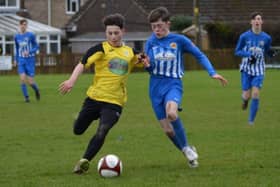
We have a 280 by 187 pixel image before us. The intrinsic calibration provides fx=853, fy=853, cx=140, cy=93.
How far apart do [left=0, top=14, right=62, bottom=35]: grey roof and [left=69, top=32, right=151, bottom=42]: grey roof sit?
1972mm

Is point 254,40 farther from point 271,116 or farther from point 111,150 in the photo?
point 111,150

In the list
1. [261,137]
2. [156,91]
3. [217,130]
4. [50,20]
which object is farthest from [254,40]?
[50,20]

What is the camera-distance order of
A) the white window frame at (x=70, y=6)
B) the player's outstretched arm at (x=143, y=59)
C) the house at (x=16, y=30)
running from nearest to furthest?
the player's outstretched arm at (x=143, y=59) < the house at (x=16, y=30) < the white window frame at (x=70, y=6)

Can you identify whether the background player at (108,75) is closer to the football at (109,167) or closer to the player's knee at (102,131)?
the player's knee at (102,131)

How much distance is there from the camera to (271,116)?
1900 cm

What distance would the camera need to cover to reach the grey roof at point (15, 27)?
59938 mm

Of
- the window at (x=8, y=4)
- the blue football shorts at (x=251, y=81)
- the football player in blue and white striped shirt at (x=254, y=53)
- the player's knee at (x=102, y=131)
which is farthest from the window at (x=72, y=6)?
the player's knee at (x=102, y=131)

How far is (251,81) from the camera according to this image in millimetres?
17156

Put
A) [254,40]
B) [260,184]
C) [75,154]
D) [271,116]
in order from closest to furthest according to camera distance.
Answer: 1. [260,184]
2. [75,154]
3. [254,40]
4. [271,116]

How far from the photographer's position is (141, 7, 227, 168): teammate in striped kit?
34.8 feet

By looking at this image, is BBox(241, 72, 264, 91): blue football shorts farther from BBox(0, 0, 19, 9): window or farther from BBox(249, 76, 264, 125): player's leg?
BBox(0, 0, 19, 9): window

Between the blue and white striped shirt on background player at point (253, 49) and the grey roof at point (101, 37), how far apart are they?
46.7 metres

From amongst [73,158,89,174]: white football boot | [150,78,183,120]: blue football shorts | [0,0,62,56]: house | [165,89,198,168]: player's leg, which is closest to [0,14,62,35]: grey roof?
[0,0,62,56]: house

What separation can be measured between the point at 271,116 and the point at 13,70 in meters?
32.8
